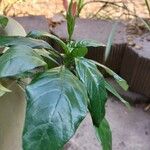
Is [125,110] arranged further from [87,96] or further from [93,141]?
[87,96]

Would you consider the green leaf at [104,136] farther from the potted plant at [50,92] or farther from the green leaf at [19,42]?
the green leaf at [19,42]

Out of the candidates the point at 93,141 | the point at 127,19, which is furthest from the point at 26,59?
the point at 127,19

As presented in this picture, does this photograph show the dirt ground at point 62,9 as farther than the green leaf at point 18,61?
Yes

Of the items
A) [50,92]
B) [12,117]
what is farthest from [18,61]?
[12,117]

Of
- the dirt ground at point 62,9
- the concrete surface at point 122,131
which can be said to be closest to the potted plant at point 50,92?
the concrete surface at point 122,131

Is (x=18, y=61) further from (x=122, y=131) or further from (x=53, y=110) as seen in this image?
(x=122, y=131)

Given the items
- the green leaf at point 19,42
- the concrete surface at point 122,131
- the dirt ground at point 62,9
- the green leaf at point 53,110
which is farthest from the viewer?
the dirt ground at point 62,9

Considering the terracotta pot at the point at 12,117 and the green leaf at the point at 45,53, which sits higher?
the green leaf at the point at 45,53
